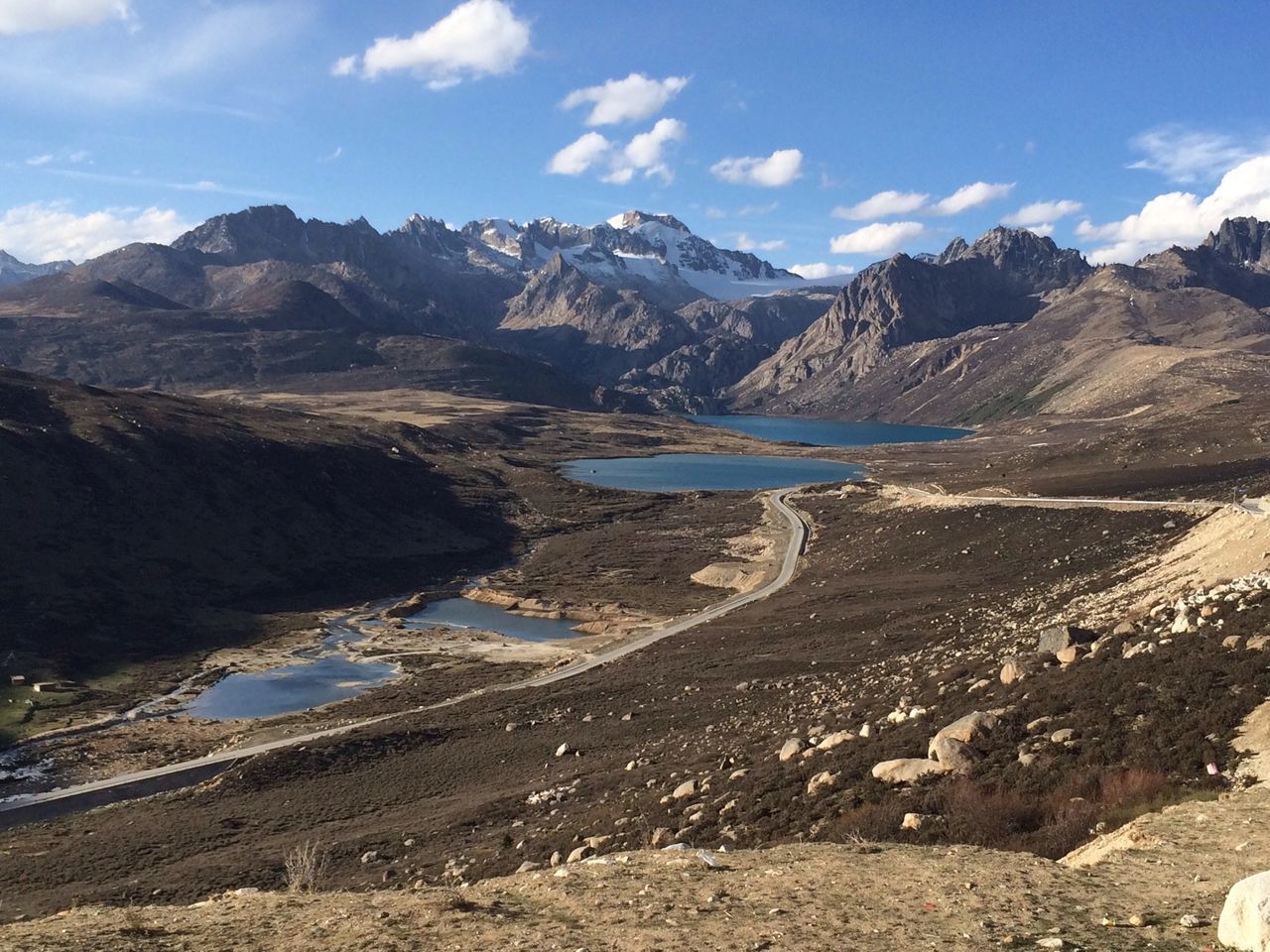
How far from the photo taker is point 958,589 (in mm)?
63688

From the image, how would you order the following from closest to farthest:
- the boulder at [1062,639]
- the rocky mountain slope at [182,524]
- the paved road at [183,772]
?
the boulder at [1062,639] < the paved road at [183,772] < the rocky mountain slope at [182,524]

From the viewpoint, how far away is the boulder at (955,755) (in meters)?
23.1

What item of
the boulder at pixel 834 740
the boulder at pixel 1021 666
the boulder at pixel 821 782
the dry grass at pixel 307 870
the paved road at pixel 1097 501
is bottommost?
the dry grass at pixel 307 870

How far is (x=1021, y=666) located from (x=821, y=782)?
897 cm

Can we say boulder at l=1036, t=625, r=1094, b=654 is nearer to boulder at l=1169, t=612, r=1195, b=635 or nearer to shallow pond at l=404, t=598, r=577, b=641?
boulder at l=1169, t=612, r=1195, b=635

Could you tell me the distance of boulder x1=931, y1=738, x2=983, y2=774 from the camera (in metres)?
23.1

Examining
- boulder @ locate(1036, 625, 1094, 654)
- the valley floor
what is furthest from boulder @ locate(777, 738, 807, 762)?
boulder @ locate(1036, 625, 1094, 654)

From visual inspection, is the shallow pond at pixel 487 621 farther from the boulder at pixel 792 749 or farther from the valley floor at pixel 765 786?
the boulder at pixel 792 749

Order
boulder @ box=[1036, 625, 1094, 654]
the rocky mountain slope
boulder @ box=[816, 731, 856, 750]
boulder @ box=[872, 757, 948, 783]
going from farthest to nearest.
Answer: the rocky mountain slope < boulder @ box=[1036, 625, 1094, 654] < boulder @ box=[816, 731, 856, 750] < boulder @ box=[872, 757, 948, 783]

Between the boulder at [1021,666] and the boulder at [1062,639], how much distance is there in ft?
1.43

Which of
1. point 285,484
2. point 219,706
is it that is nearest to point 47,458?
point 285,484

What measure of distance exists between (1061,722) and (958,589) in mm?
41048

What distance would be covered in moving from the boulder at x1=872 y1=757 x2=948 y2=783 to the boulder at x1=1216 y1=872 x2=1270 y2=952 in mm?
11179

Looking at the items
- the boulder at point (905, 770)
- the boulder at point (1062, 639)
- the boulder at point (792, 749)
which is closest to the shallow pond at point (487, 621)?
the boulder at point (792, 749)
